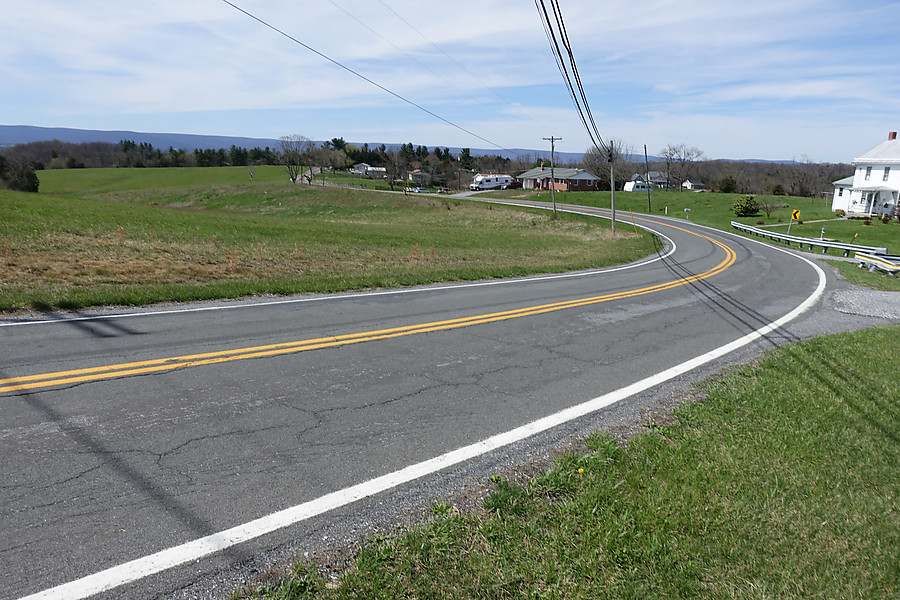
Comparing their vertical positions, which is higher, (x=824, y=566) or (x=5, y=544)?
(x=5, y=544)

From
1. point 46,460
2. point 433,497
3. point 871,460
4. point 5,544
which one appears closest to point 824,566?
point 871,460

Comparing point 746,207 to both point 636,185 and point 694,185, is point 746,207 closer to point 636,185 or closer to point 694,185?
point 636,185

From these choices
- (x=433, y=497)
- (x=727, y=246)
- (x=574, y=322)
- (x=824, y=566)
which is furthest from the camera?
(x=727, y=246)

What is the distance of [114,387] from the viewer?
18.7 feet

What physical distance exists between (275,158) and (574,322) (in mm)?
147197

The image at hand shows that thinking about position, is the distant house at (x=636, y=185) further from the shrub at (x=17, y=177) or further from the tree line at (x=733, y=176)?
the shrub at (x=17, y=177)

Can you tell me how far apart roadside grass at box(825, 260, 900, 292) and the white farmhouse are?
43147 millimetres

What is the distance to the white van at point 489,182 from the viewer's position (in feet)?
402

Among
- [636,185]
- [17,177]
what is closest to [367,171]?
[636,185]

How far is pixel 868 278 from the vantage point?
2031 centimetres

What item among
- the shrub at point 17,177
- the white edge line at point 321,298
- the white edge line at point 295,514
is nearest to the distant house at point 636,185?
the white edge line at point 321,298

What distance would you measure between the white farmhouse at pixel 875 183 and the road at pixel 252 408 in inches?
2467

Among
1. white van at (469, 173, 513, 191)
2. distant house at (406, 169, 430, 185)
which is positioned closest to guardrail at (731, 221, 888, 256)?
white van at (469, 173, 513, 191)

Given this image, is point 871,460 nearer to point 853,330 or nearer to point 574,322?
point 574,322
